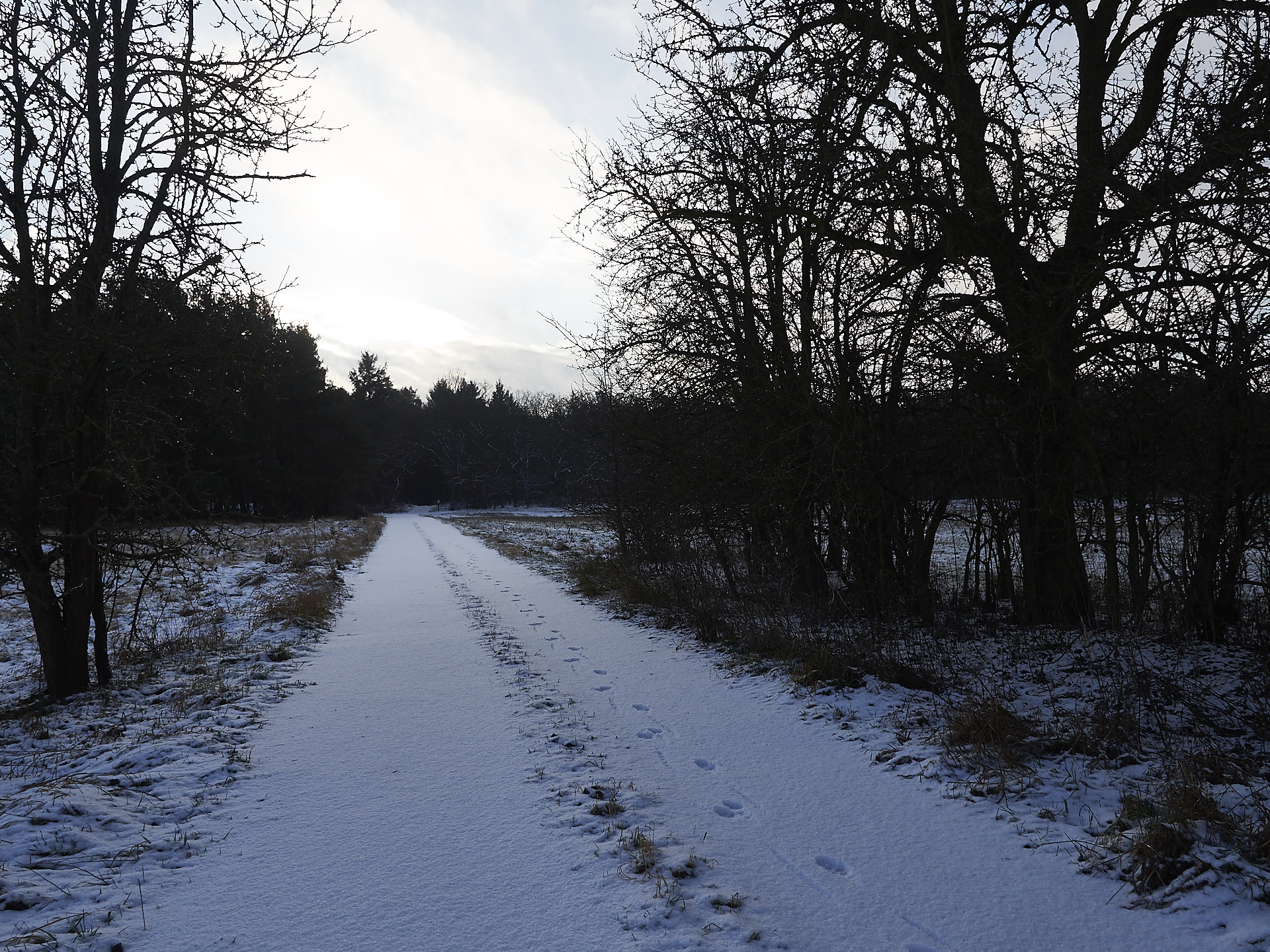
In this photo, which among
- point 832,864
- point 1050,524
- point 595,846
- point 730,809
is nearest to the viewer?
point 832,864

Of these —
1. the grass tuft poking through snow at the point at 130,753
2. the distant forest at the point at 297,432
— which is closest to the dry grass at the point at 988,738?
the grass tuft poking through snow at the point at 130,753

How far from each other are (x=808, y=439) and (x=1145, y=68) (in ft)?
15.2

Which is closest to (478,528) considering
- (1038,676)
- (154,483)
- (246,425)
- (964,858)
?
(246,425)

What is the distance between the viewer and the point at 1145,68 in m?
6.57

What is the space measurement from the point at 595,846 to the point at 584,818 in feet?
1.01

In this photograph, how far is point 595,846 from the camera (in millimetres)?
3416

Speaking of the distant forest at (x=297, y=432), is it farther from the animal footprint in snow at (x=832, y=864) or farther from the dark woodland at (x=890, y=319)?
the animal footprint in snow at (x=832, y=864)

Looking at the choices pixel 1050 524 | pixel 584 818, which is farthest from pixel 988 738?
pixel 1050 524

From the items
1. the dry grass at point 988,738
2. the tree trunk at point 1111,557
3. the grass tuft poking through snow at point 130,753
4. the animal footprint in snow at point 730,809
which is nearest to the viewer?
the grass tuft poking through snow at point 130,753

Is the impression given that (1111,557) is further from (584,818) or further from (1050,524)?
(584,818)

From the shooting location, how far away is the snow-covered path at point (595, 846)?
2.72m

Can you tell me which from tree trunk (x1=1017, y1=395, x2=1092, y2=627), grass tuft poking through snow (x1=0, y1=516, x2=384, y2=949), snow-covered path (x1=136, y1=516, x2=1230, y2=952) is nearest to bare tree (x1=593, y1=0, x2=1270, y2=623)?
tree trunk (x1=1017, y1=395, x2=1092, y2=627)

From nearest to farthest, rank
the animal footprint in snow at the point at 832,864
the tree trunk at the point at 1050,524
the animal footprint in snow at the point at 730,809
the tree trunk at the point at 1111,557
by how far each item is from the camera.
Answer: the animal footprint in snow at the point at 832,864 < the animal footprint in snow at the point at 730,809 < the tree trunk at the point at 1111,557 < the tree trunk at the point at 1050,524

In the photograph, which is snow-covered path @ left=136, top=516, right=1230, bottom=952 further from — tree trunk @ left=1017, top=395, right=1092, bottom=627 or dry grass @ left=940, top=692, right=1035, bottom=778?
tree trunk @ left=1017, top=395, right=1092, bottom=627
